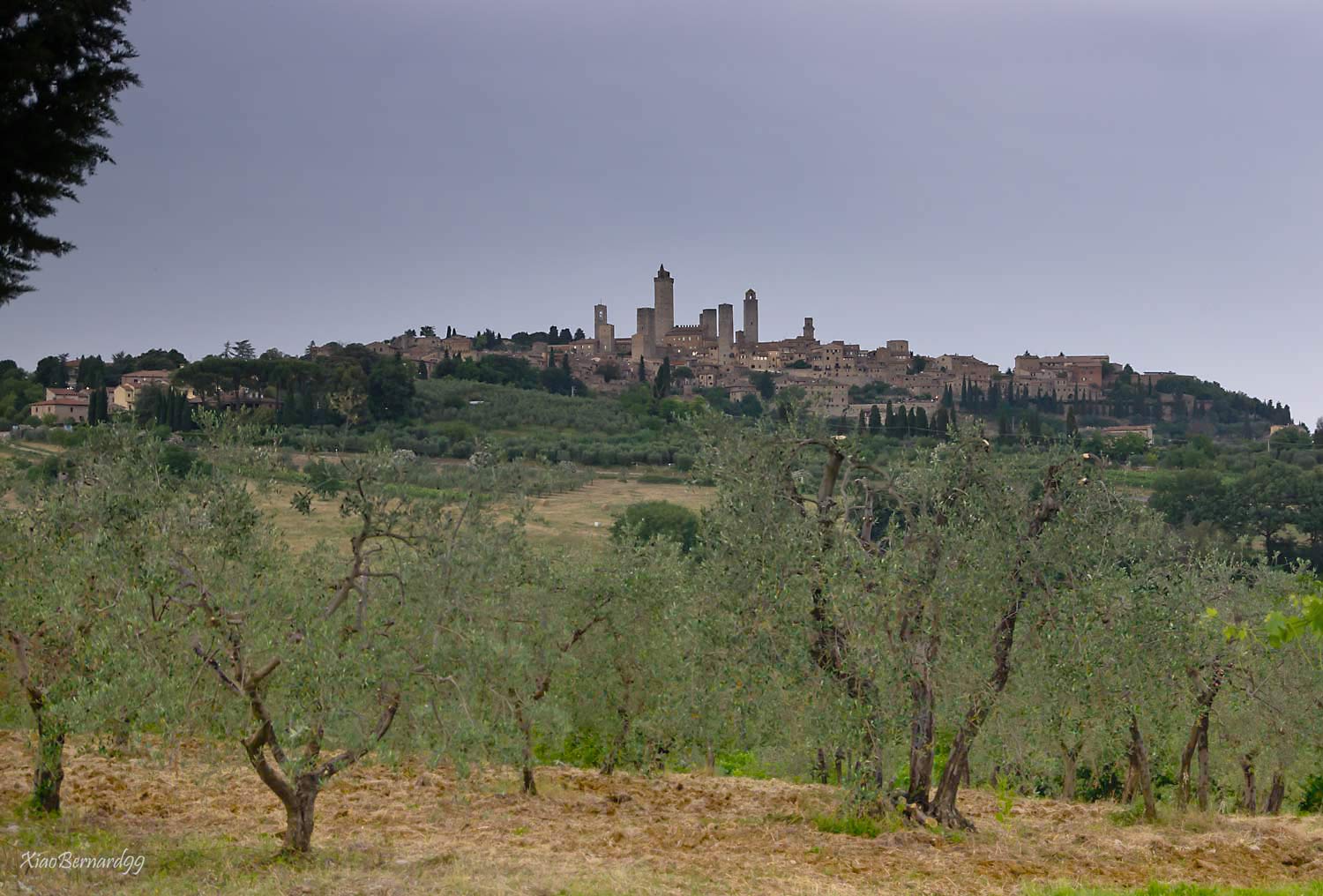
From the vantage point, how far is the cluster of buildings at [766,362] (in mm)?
140500

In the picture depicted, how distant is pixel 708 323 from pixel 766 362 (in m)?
23.2

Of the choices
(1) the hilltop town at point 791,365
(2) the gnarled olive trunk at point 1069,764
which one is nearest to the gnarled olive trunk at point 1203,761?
(2) the gnarled olive trunk at point 1069,764

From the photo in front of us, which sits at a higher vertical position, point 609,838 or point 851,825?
point 851,825

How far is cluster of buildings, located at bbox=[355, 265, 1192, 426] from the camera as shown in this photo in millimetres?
140500

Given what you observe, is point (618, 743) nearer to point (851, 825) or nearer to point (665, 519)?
point (851, 825)

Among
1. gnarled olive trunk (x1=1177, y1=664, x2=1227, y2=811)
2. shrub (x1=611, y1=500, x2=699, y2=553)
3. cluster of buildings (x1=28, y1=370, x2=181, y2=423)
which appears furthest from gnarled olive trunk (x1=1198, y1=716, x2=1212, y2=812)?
cluster of buildings (x1=28, y1=370, x2=181, y2=423)

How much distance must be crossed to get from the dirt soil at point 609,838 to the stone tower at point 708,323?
168244 millimetres

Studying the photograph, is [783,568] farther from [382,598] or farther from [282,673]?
[282,673]

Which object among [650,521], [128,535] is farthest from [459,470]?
[650,521]

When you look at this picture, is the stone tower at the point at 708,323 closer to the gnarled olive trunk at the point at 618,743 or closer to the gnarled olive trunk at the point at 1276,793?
the gnarled olive trunk at the point at 1276,793

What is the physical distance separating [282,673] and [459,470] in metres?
2.68

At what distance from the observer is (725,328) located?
6988 inches

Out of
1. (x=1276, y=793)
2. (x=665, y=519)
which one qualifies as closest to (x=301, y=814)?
(x=1276, y=793)

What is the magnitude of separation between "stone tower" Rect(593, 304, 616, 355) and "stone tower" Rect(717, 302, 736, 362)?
17467 millimetres
